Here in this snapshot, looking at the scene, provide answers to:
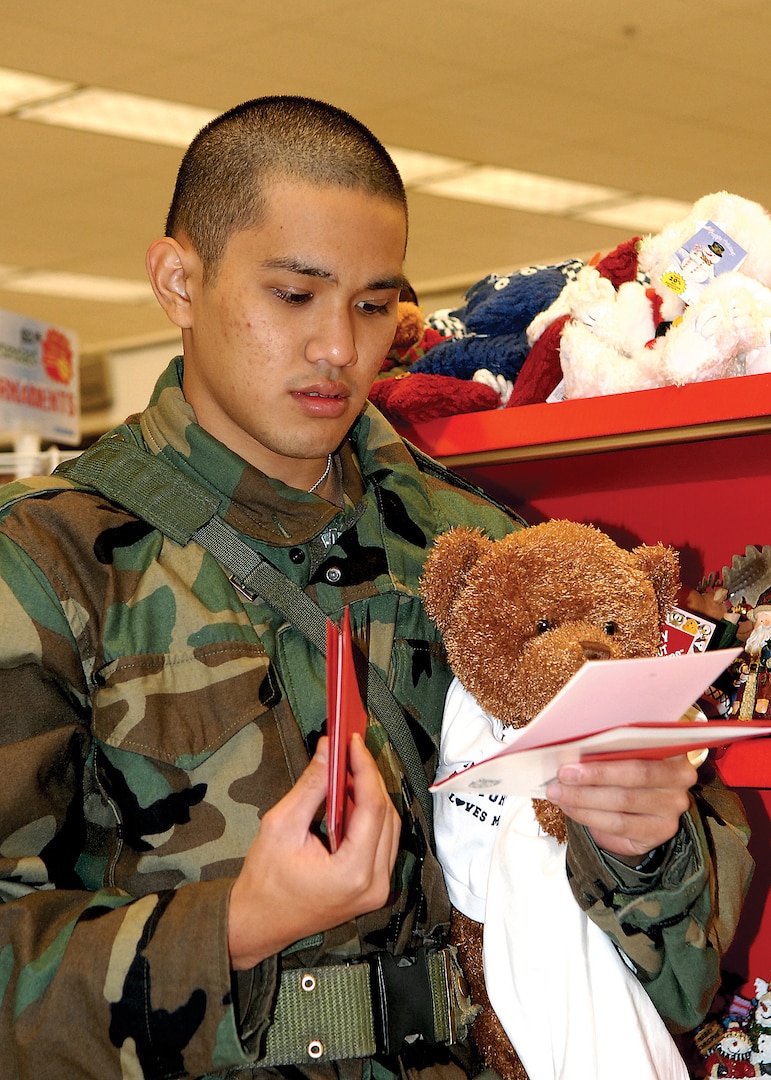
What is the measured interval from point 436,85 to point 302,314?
3.88 m

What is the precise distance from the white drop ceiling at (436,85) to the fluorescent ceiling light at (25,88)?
0.26ft

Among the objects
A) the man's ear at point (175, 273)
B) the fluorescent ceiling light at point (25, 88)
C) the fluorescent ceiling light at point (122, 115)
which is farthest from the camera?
the fluorescent ceiling light at point (122, 115)

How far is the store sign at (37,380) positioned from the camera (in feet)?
9.10

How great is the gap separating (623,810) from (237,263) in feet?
2.44

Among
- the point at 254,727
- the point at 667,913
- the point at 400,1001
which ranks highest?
the point at 254,727

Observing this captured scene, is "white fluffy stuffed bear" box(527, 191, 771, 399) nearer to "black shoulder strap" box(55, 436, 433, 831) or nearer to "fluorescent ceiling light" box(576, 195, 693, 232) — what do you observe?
"black shoulder strap" box(55, 436, 433, 831)

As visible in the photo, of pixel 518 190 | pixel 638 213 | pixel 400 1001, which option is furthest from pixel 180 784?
pixel 638 213

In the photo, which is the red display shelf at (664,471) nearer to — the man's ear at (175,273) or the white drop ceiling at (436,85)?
the man's ear at (175,273)

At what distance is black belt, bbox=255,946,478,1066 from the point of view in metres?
1.23

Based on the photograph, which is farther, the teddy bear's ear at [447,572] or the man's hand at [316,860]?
the teddy bear's ear at [447,572]

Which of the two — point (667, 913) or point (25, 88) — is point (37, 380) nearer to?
point (667, 913)

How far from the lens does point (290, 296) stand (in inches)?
55.6

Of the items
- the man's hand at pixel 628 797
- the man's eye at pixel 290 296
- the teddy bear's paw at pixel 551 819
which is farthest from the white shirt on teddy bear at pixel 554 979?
the man's eye at pixel 290 296

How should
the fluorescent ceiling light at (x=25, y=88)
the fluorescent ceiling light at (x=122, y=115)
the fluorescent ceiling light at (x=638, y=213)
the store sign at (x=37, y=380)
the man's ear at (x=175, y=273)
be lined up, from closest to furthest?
the man's ear at (x=175, y=273) < the store sign at (x=37, y=380) < the fluorescent ceiling light at (x=25, y=88) < the fluorescent ceiling light at (x=122, y=115) < the fluorescent ceiling light at (x=638, y=213)
